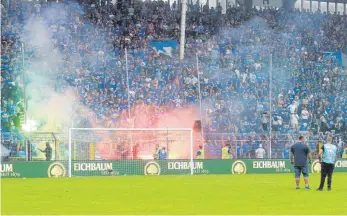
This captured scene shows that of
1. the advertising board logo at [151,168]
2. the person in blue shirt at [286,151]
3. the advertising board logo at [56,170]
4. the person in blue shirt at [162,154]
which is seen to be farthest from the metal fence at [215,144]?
the advertising board logo at [151,168]

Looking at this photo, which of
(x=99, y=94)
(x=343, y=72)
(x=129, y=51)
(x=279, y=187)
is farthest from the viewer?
(x=343, y=72)

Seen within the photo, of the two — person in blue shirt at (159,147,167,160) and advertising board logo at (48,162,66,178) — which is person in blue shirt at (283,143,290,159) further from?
advertising board logo at (48,162,66,178)

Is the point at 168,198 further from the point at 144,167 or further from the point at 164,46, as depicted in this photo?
the point at 164,46

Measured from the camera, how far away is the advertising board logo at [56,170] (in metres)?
39.0

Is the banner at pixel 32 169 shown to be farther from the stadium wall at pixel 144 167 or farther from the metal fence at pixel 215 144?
the metal fence at pixel 215 144

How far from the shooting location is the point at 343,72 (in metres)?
57.4

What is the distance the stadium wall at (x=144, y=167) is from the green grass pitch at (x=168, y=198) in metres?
5.38

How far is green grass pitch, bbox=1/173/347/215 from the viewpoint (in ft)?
66.8

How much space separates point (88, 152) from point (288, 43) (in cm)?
2376

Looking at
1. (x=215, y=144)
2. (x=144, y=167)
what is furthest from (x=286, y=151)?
(x=144, y=167)

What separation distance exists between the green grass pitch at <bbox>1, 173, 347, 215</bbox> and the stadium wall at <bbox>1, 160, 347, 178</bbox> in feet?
17.7

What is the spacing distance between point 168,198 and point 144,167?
1666 centimetres

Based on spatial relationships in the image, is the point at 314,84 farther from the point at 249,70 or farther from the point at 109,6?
the point at 109,6

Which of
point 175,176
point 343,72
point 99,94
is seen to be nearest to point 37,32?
point 99,94
